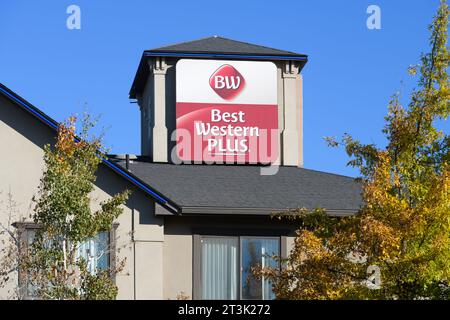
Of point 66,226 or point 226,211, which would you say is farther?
point 226,211

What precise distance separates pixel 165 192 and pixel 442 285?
11.1 m

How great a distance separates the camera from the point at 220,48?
115 ft

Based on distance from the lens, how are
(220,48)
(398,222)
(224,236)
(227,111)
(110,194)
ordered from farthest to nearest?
(220,48) < (227,111) < (224,236) < (110,194) < (398,222)

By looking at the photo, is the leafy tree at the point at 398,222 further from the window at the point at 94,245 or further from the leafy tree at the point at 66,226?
the window at the point at 94,245

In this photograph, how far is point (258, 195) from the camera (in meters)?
29.1

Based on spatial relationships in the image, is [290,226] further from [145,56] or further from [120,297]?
[145,56]

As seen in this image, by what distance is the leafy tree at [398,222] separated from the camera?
1855cm

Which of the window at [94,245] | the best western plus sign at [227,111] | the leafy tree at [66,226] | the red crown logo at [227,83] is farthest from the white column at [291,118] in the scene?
the leafy tree at [66,226]

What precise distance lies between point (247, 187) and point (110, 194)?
4416 millimetres

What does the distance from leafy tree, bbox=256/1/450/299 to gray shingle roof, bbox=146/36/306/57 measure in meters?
14.5

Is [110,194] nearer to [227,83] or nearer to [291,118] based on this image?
[227,83]

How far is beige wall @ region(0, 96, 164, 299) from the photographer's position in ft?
88.7

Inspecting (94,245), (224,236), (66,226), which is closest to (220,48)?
(224,236)

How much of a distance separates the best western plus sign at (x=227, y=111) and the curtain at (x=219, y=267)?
5.44m
